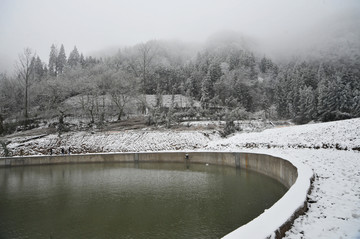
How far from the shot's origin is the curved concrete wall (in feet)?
11.5

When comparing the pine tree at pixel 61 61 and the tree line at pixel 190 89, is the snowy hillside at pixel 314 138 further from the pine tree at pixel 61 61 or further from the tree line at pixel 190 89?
the pine tree at pixel 61 61

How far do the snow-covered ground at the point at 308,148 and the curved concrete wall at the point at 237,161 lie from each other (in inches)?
14.2

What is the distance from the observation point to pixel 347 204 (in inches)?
193

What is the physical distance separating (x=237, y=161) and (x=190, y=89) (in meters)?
49.6

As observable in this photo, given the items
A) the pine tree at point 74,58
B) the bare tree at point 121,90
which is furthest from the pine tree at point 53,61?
the bare tree at point 121,90

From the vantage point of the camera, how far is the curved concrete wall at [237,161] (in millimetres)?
3490

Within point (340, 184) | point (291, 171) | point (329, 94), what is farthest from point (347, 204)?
point (329, 94)

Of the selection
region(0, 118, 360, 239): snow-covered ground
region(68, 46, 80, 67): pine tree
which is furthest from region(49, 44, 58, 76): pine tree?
region(0, 118, 360, 239): snow-covered ground

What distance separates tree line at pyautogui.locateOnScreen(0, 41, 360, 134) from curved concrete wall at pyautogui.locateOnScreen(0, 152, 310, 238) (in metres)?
11.2

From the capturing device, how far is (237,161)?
17.8 m

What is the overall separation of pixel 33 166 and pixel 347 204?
2660 cm

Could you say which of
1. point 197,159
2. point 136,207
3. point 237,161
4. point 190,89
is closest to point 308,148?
point 237,161

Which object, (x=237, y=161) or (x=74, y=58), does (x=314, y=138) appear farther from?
(x=74, y=58)

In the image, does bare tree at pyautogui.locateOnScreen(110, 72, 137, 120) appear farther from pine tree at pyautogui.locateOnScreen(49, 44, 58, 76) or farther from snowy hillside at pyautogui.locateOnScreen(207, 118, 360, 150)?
pine tree at pyautogui.locateOnScreen(49, 44, 58, 76)
